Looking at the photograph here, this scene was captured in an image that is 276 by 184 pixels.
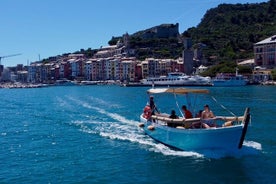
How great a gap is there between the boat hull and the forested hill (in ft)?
416

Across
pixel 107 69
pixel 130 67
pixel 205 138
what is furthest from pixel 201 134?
pixel 107 69

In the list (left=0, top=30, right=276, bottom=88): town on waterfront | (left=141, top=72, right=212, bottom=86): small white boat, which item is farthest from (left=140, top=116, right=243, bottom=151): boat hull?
(left=141, top=72, right=212, bottom=86): small white boat

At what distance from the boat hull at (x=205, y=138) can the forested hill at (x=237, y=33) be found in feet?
416

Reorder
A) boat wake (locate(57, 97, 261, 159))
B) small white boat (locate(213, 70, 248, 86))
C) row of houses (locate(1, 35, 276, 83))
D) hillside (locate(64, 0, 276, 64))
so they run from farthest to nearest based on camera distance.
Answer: hillside (locate(64, 0, 276, 64)), row of houses (locate(1, 35, 276, 83)), small white boat (locate(213, 70, 248, 86)), boat wake (locate(57, 97, 261, 159))

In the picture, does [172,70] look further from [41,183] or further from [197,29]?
[41,183]

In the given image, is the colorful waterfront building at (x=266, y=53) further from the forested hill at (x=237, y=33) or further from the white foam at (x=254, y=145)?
the white foam at (x=254, y=145)

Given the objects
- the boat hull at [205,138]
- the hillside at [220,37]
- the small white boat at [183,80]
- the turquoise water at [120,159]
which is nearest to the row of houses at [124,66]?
the hillside at [220,37]

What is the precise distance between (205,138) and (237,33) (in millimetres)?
160144

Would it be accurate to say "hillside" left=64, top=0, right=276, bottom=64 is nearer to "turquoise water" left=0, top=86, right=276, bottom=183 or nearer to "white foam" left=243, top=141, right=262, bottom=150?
"turquoise water" left=0, top=86, right=276, bottom=183

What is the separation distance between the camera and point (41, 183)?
15.8m

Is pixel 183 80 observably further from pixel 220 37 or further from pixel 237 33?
pixel 237 33

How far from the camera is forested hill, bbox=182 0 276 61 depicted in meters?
154

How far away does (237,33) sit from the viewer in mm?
172375

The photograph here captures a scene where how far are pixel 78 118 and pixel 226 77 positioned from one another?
78.9 metres
